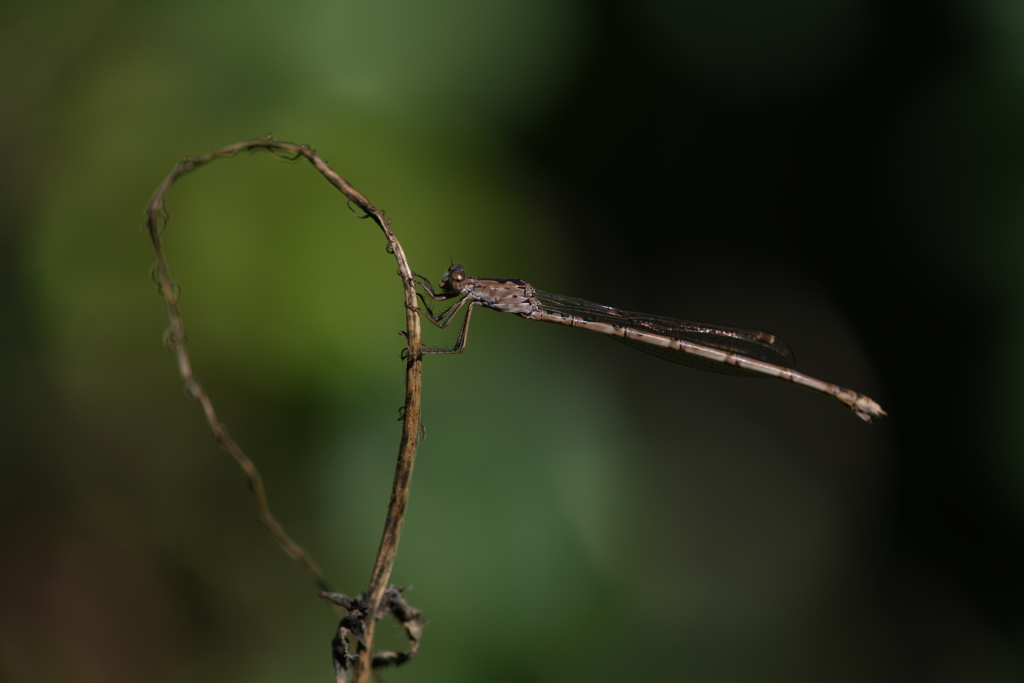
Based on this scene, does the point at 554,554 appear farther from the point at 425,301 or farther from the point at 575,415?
the point at 425,301

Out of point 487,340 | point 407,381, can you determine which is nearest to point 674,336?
point 487,340

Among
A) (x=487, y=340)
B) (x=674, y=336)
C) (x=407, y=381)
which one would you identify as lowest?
(x=407, y=381)

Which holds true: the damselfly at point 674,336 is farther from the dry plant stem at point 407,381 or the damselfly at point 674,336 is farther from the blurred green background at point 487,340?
the dry plant stem at point 407,381

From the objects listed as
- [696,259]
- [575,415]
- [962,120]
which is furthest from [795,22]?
[575,415]

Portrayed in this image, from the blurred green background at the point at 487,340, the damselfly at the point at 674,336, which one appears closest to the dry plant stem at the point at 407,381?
the damselfly at the point at 674,336

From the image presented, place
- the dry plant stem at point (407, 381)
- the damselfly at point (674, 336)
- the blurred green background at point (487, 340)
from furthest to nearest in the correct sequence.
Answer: the blurred green background at point (487, 340) → the damselfly at point (674, 336) → the dry plant stem at point (407, 381)

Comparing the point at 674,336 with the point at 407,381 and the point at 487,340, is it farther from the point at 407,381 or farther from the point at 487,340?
the point at 407,381
